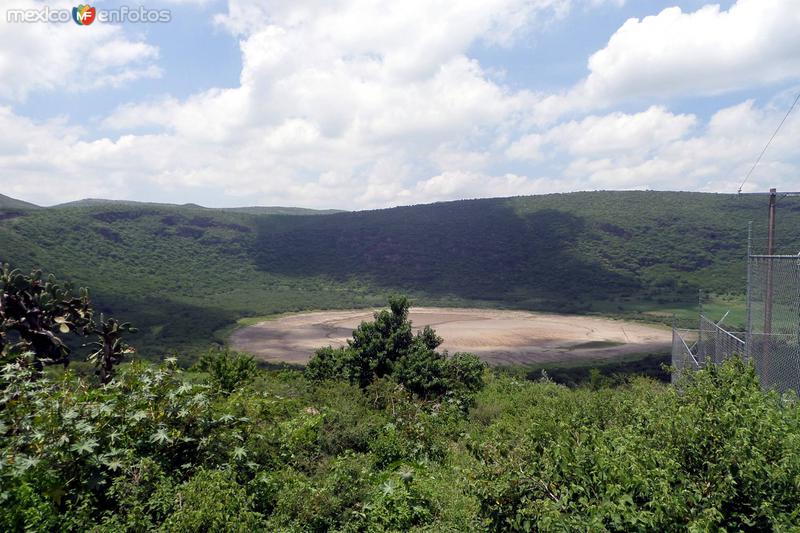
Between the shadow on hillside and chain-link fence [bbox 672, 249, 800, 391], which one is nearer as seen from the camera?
chain-link fence [bbox 672, 249, 800, 391]

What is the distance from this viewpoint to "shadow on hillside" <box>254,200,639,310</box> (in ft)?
309

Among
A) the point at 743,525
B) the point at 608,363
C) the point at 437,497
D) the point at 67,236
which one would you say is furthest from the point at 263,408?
the point at 67,236

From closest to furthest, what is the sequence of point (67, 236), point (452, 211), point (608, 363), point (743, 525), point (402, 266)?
point (743, 525), point (608, 363), point (67, 236), point (402, 266), point (452, 211)

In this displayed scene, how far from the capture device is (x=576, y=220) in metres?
120

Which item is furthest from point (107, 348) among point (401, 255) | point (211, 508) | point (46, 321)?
point (401, 255)

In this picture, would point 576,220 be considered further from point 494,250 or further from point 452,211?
point 452,211

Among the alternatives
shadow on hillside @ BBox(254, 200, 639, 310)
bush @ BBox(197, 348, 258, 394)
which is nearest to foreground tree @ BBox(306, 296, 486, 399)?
bush @ BBox(197, 348, 258, 394)

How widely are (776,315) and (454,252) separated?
110241 millimetres

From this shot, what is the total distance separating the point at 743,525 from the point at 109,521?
6802mm

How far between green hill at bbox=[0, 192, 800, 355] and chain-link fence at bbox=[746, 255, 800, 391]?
4729 cm

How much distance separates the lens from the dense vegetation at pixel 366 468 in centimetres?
463

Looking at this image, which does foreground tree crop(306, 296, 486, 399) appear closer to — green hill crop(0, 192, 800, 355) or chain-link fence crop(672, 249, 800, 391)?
chain-link fence crop(672, 249, 800, 391)

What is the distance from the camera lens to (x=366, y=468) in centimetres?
939

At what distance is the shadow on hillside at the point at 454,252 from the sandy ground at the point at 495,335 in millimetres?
13874
